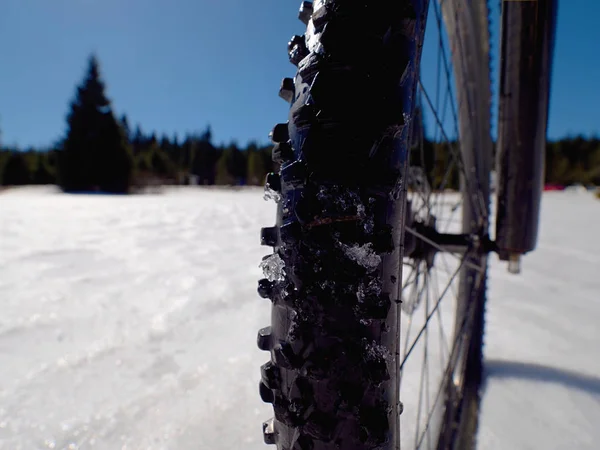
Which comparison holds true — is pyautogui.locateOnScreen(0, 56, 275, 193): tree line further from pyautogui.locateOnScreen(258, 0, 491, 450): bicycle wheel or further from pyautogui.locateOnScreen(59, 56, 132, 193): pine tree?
pyautogui.locateOnScreen(258, 0, 491, 450): bicycle wheel

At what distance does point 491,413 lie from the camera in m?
1.00

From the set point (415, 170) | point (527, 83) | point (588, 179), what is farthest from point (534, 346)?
point (588, 179)

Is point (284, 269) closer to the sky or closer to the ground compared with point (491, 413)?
closer to the sky

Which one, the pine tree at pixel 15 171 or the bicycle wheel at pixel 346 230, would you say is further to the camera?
the pine tree at pixel 15 171

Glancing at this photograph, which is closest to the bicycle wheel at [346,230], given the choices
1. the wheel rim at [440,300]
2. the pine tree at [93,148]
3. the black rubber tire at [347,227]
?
the black rubber tire at [347,227]

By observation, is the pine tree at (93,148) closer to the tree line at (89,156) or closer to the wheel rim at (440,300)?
the tree line at (89,156)

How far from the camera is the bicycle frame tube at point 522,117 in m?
0.87

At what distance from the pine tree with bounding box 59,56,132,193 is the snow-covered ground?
15.2 meters

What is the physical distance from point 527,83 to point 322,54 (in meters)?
0.78

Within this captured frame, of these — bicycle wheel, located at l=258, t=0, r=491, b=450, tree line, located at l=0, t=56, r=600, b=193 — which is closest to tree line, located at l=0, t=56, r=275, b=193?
tree line, located at l=0, t=56, r=600, b=193

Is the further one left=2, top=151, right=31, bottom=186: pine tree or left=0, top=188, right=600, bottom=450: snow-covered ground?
left=2, top=151, right=31, bottom=186: pine tree

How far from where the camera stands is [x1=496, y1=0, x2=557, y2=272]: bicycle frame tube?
87 cm

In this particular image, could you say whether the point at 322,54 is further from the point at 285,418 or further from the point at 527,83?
the point at 527,83

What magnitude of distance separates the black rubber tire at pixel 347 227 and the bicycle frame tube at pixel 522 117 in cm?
66
